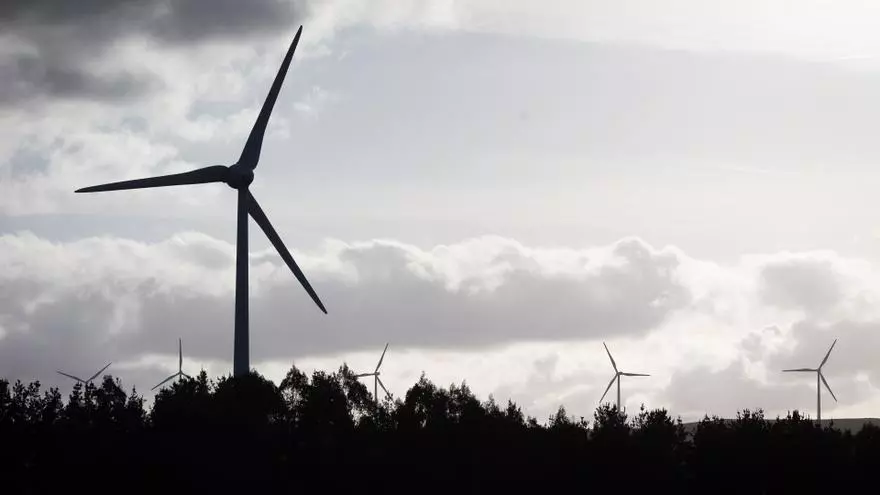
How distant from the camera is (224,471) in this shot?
469 ft

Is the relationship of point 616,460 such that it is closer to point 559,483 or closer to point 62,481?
point 559,483

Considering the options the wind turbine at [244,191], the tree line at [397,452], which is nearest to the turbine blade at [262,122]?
the wind turbine at [244,191]

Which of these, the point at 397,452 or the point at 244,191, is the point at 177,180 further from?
the point at 397,452

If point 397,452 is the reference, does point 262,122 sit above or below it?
above

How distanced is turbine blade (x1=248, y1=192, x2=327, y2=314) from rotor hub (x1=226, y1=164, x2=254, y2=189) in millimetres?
2672

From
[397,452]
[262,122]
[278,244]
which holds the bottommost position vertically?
[397,452]

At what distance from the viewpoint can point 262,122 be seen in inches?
5659

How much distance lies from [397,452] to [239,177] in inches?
1232

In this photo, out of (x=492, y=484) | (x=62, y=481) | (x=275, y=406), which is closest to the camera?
(x=62, y=481)

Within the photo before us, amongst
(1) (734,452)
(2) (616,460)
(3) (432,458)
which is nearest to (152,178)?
(3) (432,458)

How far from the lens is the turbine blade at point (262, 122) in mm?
142750

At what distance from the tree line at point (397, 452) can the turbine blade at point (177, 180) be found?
20969 millimetres

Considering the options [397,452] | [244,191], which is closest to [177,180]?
[244,191]

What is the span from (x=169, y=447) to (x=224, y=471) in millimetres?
6534
